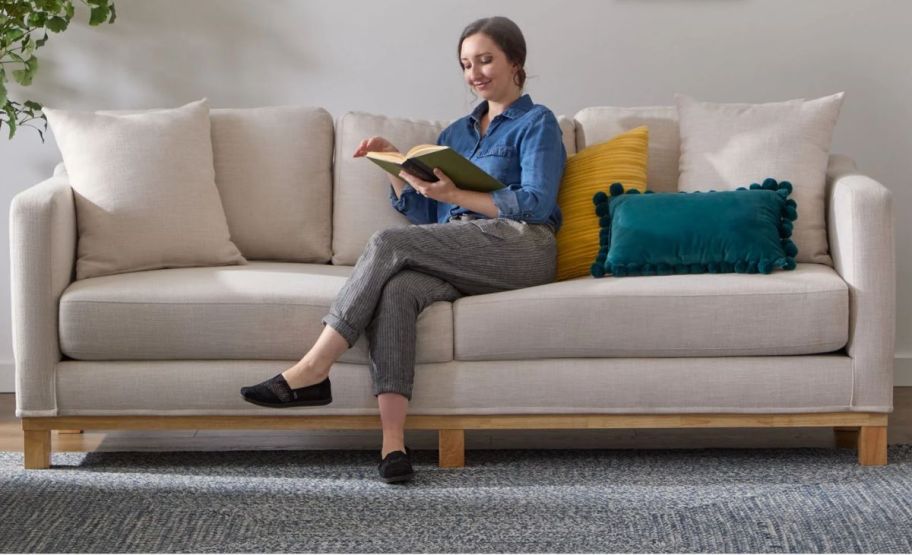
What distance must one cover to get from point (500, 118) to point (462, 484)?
1.02m

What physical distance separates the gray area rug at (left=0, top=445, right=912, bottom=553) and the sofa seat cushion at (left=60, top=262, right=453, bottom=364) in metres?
0.30

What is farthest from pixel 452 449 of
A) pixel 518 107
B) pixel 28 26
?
pixel 28 26

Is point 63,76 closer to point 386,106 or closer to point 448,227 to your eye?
point 386,106

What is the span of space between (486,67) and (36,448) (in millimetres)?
1511

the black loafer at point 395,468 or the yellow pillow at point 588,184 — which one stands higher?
the yellow pillow at point 588,184

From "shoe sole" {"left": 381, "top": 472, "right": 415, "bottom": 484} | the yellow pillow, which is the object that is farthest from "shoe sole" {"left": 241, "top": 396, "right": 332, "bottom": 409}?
the yellow pillow

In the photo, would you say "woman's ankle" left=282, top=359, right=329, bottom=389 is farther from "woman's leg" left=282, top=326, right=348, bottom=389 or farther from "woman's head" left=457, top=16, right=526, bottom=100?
"woman's head" left=457, top=16, right=526, bottom=100

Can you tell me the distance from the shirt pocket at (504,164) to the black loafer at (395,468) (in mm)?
810

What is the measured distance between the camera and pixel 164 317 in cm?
283

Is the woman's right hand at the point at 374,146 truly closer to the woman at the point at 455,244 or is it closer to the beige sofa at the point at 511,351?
the woman at the point at 455,244

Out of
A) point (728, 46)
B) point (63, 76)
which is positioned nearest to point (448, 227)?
point (728, 46)

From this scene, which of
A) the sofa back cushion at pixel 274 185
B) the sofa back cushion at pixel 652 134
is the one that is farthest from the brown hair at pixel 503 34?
the sofa back cushion at pixel 274 185

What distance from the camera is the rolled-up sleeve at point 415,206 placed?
3.22m

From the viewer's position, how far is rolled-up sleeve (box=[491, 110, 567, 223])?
2943 millimetres
